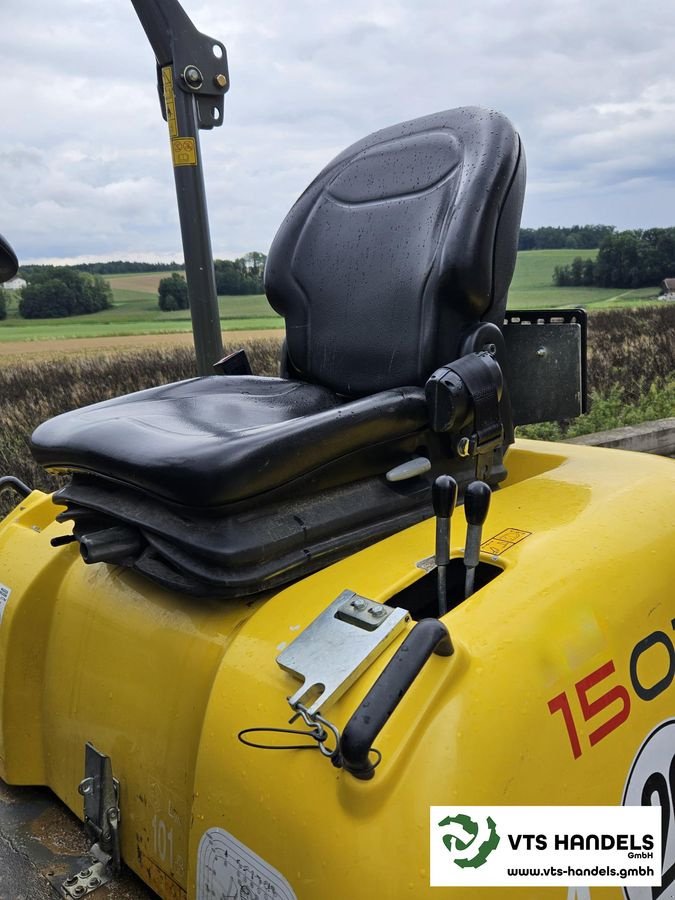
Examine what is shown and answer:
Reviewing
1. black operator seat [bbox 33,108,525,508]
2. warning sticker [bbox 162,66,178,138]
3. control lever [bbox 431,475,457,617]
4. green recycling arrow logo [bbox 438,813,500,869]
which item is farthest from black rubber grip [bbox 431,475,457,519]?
warning sticker [bbox 162,66,178,138]

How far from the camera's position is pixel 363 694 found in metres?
1.06

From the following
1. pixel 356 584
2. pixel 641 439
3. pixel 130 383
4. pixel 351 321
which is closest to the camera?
pixel 356 584

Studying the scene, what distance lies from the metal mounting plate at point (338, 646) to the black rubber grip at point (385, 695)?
79mm

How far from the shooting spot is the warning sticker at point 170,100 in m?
3.10

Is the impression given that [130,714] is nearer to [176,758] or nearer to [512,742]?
[176,758]

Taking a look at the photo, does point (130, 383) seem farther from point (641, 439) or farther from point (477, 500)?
point (477, 500)

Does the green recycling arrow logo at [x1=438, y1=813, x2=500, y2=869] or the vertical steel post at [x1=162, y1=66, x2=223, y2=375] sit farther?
the vertical steel post at [x1=162, y1=66, x2=223, y2=375]

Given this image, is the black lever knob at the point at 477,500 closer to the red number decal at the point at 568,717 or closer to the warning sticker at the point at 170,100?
the red number decal at the point at 568,717

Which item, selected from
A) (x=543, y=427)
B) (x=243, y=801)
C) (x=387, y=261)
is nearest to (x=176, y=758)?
(x=243, y=801)

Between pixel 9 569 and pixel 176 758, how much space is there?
73 cm

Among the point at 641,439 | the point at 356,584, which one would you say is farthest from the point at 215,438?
the point at 641,439

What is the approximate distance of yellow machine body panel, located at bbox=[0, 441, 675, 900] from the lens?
101 cm

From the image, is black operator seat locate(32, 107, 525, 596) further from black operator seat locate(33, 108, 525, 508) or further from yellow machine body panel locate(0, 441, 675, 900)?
yellow machine body panel locate(0, 441, 675, 900)

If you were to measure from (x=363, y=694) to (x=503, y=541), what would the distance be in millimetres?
465
